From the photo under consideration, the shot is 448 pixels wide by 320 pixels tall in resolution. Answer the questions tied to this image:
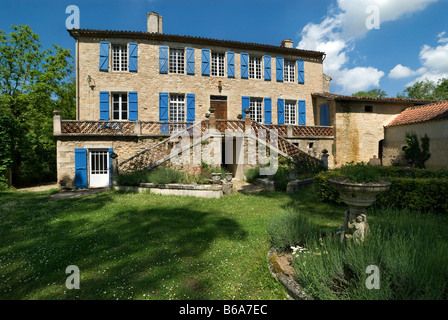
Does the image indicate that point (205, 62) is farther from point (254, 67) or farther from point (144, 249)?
point (144, 249)

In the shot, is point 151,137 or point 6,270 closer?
point 6,270

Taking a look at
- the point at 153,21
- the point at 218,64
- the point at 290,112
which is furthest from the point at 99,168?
the point at 290,112

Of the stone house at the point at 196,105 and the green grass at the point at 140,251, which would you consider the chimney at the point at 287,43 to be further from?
the green grass at the point at 140,251

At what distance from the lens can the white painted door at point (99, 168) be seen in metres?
11.3

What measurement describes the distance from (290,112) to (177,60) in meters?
9.11

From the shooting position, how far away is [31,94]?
46.1 feet

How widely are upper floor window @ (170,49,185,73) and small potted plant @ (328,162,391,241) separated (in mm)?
13404

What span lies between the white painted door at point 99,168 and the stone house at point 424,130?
1836cm

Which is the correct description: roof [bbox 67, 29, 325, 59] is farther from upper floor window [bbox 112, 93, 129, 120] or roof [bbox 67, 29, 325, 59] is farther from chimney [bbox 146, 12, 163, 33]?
upper floor window [bbox 112, 93, 129, 120]

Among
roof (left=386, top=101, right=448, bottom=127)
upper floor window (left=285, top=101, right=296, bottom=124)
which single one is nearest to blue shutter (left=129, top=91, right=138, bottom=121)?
upper floor window (left=285, top=101, right=296, bottom=124)

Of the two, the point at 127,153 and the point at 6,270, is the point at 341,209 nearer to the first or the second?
the point at 6,270

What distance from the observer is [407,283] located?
207 cm

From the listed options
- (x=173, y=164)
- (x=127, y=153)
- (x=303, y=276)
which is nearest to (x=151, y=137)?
(x=127, y=153)

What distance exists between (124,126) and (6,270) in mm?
9612
